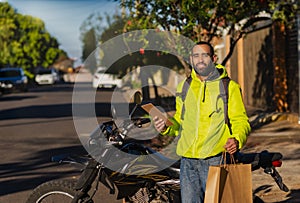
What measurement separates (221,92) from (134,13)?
9215 mm

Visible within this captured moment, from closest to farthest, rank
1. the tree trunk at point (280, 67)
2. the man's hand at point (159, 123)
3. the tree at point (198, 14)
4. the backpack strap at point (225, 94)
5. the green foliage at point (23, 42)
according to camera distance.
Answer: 1. the man's hand at point (159, 123)
2. the backpack strap at point (225, 94)
3. the tree at point (198, 14)
4. the tree trunk at point (280, 67)
5. the green foliage at point (23, 42)

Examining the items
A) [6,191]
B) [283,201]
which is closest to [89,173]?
[283,201]

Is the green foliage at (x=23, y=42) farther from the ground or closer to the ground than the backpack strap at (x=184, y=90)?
farther from the ground

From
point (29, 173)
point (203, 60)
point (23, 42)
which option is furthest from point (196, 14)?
point (23, 42)

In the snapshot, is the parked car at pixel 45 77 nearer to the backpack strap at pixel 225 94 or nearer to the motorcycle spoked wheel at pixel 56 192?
the motorcycle spoked wheel at pixel 56 192

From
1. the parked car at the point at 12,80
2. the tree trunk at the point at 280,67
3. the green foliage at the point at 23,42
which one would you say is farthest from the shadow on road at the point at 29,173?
the green foliage at the point at 23,42

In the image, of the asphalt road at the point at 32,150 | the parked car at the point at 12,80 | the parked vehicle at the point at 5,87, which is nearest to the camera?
the asphalt road at the point at 32,150

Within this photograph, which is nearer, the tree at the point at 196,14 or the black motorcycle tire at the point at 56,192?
the black motorcycle tire at the point at 56,192

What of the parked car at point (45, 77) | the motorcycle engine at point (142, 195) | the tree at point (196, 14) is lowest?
the parked car at point (45, 77)

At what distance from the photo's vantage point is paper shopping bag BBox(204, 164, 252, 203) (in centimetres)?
433

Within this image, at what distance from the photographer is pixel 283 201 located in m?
7.35

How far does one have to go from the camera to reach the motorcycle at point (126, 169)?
5.01m

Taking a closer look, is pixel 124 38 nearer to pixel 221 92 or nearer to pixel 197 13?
pixel 197 13

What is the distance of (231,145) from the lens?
14.2ft
